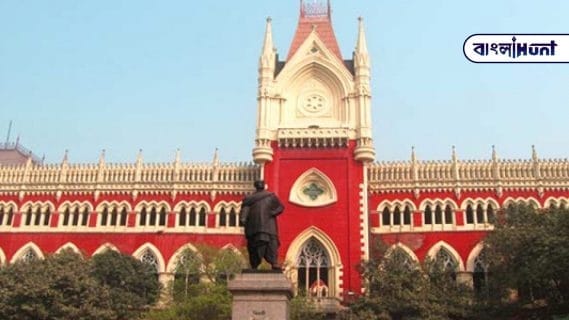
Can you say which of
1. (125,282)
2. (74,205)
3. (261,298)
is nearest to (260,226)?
(261,298)

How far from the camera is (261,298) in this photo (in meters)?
14.1

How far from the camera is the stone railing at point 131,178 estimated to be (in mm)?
40000

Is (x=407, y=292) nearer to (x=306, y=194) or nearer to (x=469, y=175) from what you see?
(x=306, y=194)

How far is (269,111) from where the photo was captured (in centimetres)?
3888

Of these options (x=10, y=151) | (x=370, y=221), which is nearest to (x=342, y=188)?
(x=370, y=221)

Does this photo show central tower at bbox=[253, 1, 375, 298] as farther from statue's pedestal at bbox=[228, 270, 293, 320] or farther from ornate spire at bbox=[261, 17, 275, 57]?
statue's pedestal at bbox=[228, 270, 293, 320]

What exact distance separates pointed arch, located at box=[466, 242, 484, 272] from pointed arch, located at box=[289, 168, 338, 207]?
852 centimetres

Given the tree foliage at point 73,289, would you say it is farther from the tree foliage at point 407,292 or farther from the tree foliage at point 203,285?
the tree foliage at point 407,292

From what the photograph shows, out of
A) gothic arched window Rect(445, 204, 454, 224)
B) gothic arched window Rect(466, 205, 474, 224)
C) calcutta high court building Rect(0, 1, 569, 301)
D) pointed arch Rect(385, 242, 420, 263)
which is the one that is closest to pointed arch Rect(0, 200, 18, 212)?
calcutta high court building Rect(0, 1, 569, 301)

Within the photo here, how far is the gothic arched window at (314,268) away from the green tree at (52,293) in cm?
1090

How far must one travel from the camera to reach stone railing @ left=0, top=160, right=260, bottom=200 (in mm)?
40000

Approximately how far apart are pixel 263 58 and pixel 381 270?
52.5ft

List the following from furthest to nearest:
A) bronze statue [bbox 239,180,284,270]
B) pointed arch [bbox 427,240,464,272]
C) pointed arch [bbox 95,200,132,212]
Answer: pointed arch [bbox 95,200,132,212] < pointed arch [bbox 427,240,464,272] < bronze statue [bbox 239,180,284,270]

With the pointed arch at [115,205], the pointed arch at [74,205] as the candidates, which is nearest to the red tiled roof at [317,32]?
the pointed arch at [115,205]
